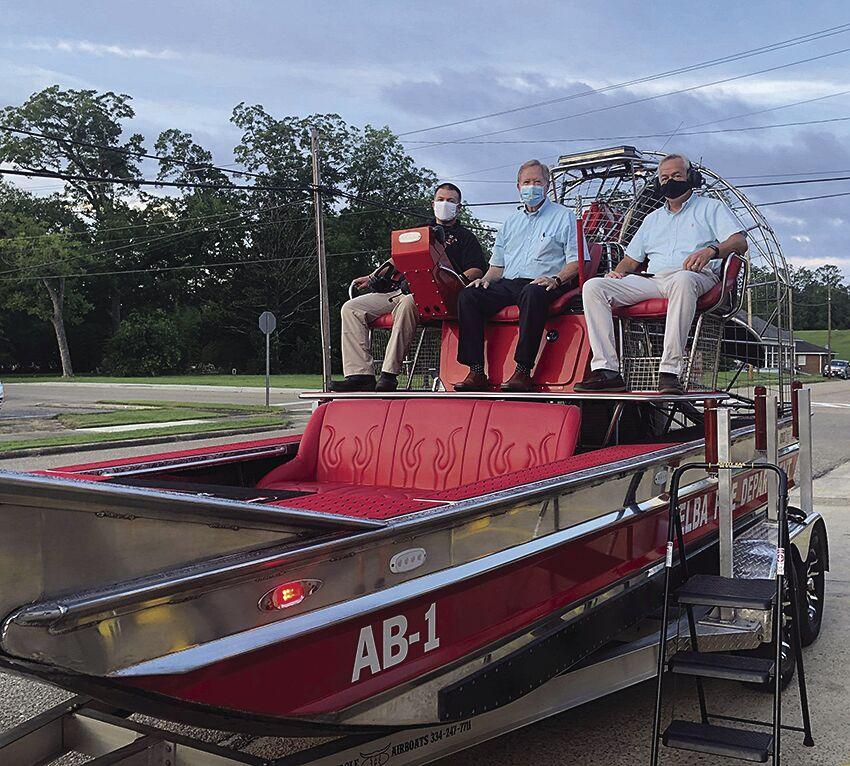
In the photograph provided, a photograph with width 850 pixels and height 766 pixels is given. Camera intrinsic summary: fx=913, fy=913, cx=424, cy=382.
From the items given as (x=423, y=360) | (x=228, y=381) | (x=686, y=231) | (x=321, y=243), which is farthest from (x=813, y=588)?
(x=228, y=381)

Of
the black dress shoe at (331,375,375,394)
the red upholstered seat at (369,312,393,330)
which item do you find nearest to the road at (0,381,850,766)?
the black dress shoe at (331,375,375,394)

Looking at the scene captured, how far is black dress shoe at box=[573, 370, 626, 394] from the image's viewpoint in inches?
189

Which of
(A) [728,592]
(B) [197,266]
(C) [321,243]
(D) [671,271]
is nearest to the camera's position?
(A) [728,592]

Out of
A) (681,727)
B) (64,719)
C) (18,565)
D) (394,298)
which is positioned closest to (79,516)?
(18,565)

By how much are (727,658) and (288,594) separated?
2156 millimetres

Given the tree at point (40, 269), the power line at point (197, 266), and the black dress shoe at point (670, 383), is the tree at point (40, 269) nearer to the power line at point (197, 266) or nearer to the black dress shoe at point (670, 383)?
the power line at point (197, 266)

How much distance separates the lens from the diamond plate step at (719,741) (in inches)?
127

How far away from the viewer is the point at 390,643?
2.59 meters

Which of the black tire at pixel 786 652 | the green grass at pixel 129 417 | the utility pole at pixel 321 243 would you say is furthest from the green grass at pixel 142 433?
the black tire at pixel 786 652

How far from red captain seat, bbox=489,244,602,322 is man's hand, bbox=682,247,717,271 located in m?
0.55

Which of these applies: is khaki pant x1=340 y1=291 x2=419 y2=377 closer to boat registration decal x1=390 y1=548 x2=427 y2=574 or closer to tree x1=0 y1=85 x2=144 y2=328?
boat registration decal x1=390 y1=548 x2=427 y2=574

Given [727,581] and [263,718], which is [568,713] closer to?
[727,581]

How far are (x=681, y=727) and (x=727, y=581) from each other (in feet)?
2.58

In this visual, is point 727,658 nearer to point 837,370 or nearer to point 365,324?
point 365,324
